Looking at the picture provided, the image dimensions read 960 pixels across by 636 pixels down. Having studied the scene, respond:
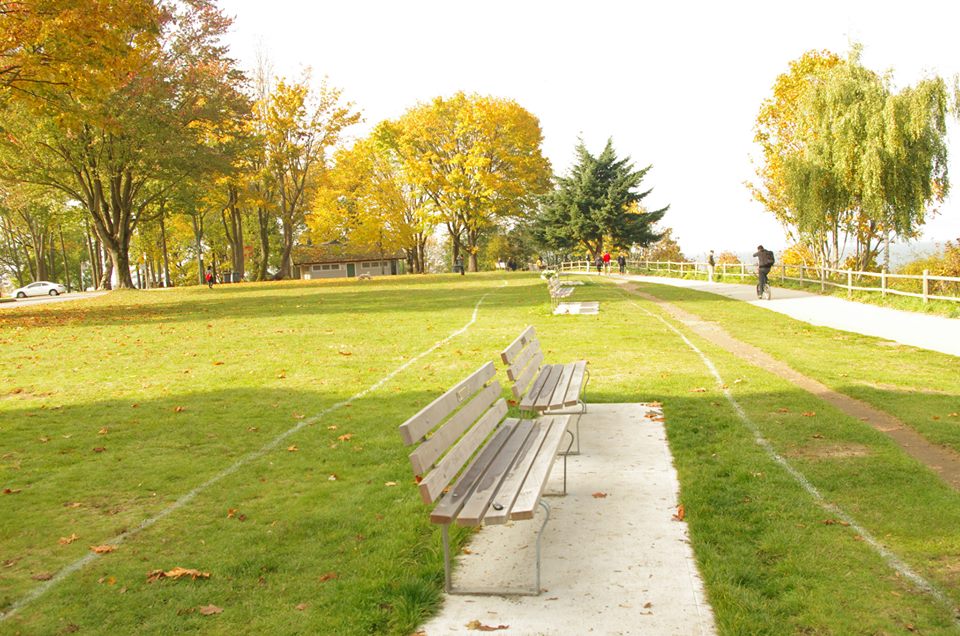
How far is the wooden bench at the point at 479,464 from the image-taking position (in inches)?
157

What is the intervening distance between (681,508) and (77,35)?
1878cm

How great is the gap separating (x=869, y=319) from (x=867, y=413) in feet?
36.8

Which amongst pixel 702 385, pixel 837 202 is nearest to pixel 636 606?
pixel 702 385

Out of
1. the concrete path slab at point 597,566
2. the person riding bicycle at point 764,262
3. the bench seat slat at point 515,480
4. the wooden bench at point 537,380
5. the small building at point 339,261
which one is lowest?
the concrete path slab at point 597,566

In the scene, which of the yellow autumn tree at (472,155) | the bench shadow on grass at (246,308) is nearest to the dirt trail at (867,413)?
the bench shadow on grass at (246,308)

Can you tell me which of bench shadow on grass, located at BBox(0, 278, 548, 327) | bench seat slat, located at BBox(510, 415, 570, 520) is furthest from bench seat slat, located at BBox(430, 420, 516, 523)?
bench shadow on grass, located at BBox(0, 278, 548, 327)

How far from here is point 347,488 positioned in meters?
5.91

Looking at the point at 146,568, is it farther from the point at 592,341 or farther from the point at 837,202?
the point at 837,202

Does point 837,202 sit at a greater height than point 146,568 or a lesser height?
greater

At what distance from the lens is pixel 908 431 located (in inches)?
285

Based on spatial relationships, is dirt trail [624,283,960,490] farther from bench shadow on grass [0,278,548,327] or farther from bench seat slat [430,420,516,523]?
bench shadow on grass [0,278,548,327]

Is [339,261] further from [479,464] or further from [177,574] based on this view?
[177,574]

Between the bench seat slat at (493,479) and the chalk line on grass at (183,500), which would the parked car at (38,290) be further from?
the bench seat slat at (493,479)

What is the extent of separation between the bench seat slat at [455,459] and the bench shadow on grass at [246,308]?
51.2 feet
